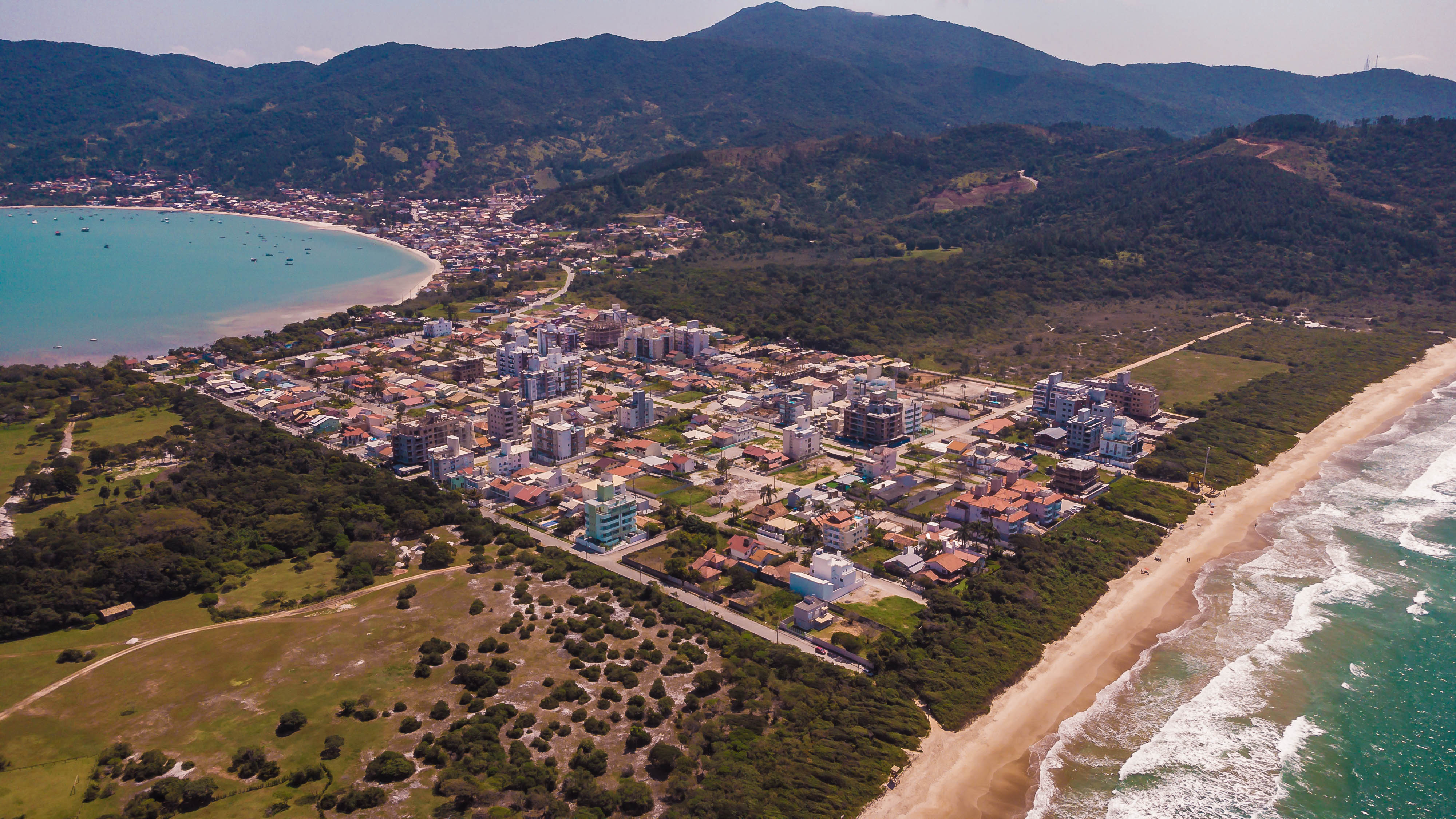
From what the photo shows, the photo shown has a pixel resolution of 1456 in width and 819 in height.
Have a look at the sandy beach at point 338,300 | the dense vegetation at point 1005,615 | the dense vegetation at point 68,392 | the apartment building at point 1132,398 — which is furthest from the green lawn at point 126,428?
the apartment building at point 1132,398

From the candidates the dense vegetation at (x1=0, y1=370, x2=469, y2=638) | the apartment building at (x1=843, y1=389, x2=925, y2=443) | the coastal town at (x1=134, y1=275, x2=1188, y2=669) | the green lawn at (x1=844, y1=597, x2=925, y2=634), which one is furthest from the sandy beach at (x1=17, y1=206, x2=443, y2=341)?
the green lawn at (x1=844, y1=597, x2=925, y2=634)

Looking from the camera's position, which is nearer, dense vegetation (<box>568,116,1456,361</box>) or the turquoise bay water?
the turquoise bay water

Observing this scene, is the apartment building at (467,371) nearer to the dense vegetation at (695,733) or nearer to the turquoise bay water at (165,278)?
the turquoise bay water at (165,278)

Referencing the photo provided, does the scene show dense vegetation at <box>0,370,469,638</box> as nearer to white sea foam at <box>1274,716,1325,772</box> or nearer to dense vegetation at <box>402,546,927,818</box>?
dense vegetation at <box>402,546,927,818</box>

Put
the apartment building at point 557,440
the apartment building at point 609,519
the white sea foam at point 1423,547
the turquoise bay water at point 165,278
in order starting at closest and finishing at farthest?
the white sea foam at point 1423,547, the apartment building at point 609,519, the apartment building at point 557,440, the turquoise bay water at point 165,278

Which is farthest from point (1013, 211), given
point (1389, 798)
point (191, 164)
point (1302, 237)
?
point (191, 164)

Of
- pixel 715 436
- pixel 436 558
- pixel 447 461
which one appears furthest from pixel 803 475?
pixel 436 558

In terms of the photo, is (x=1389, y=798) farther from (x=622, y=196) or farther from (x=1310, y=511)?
(x=622, y=196)
